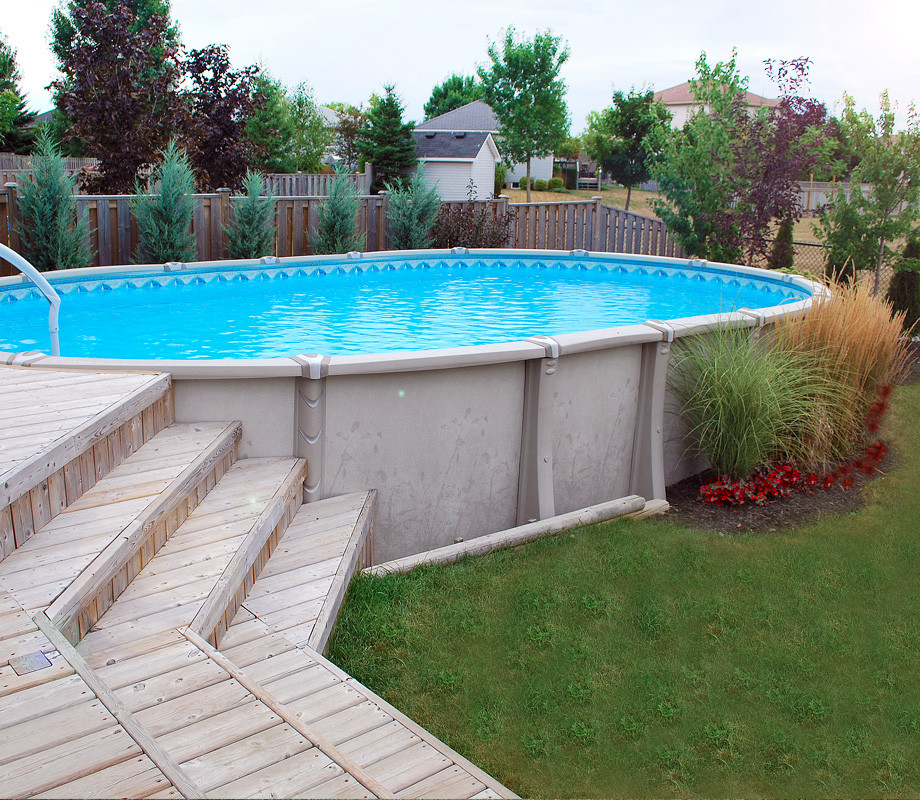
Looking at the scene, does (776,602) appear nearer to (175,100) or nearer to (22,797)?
(22,797)

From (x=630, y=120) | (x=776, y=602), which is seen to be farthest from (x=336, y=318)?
(x=630, y=120)

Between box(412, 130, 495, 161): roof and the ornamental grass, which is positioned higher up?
box(412, 130, 495, 161): roof

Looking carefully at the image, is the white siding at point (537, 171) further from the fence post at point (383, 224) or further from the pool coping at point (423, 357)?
the pool coping at point (423, 357)

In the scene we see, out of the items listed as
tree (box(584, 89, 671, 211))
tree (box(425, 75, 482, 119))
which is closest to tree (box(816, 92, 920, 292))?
tree (box(584, 89, 671, 211))

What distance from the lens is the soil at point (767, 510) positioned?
441cm

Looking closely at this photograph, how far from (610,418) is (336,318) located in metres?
3.97

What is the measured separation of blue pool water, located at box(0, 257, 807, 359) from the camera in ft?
22.5

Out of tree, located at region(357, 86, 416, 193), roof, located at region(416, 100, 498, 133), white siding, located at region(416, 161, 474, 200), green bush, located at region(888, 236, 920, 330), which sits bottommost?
green bush, located at region(888, 236, 920, 330)

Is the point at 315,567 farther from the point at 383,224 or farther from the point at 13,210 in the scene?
the point at 383,224

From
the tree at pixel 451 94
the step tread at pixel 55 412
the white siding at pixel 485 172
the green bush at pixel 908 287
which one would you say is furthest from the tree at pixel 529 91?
the step tread at pixel 55 412

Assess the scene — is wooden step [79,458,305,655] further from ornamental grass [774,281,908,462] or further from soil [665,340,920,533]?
ornamental grass [774,281,908,462]

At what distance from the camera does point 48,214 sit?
29.9ft

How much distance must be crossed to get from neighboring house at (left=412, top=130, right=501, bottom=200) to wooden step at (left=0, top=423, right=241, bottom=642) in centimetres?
3081

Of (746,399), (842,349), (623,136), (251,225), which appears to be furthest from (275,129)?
(746,399)
